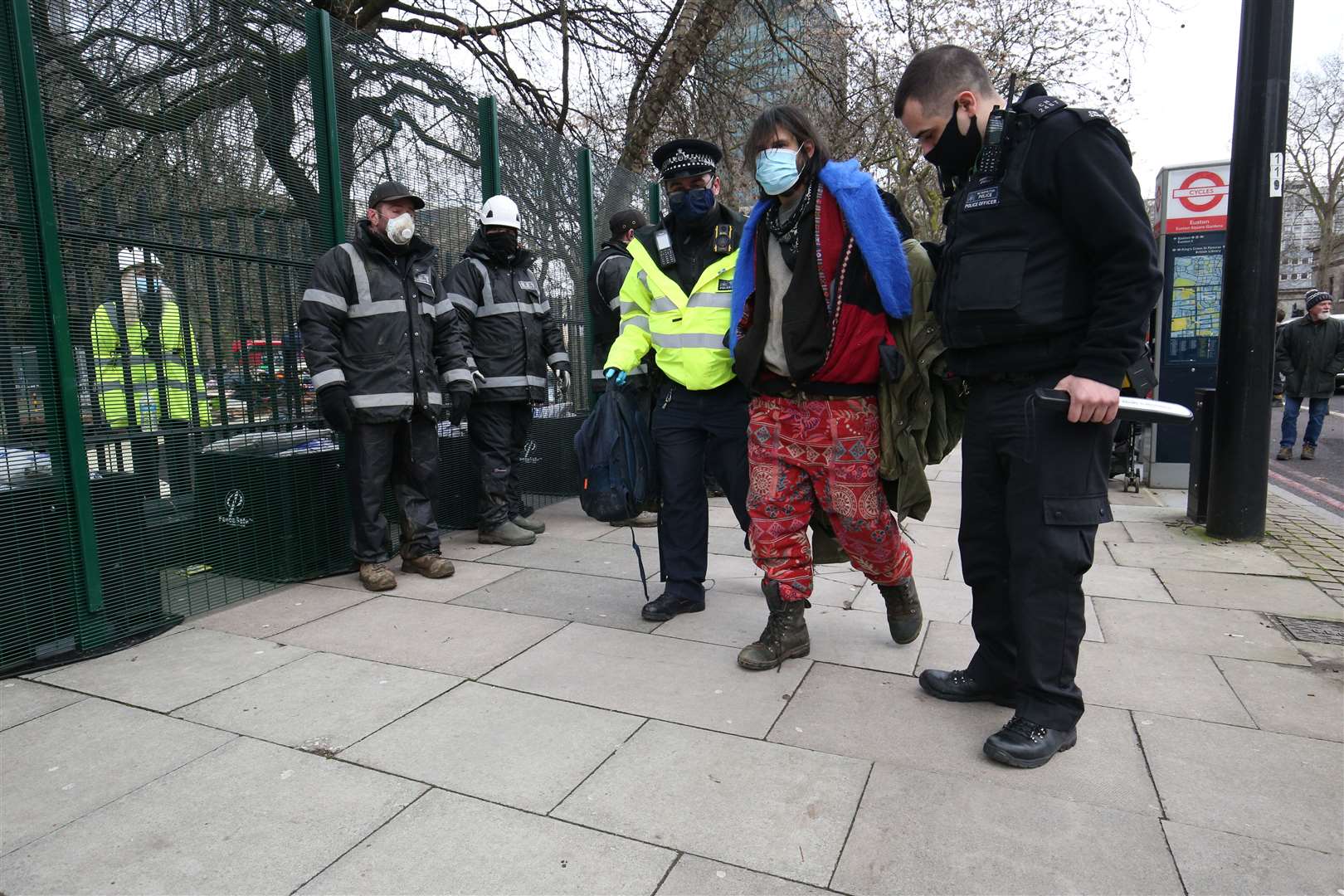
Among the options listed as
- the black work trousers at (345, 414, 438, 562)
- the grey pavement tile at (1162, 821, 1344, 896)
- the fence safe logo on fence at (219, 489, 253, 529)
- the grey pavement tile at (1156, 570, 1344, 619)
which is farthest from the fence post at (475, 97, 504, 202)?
the grey pavement tile at (1162, 821, 1344, 896)

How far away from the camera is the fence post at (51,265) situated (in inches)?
129

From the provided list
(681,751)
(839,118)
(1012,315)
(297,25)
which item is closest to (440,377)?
(297,25)

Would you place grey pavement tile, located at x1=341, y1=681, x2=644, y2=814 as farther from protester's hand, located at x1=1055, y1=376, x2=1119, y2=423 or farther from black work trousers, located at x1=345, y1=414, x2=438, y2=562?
black work trousers, located at x1=345, y1=414, x2=438, y2=562

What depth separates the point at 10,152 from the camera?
10.7 ft

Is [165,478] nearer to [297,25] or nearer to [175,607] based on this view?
[175,607]

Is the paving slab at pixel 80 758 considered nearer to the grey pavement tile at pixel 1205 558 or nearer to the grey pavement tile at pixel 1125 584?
the grey pavement tile at pixel 1125 584

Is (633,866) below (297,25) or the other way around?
below

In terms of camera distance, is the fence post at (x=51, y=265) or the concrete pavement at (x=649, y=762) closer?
the concrete pavement at (x=649, y=762)

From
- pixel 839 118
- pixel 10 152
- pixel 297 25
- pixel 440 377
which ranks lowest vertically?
pixel 440 377

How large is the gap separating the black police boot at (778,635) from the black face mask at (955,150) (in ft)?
5.46

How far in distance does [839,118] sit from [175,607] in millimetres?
10503

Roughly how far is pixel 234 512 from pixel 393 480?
0.91 m

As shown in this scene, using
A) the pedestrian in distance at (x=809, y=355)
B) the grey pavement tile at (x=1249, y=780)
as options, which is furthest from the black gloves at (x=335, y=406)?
the grey pavement tile at (x=1249, y=780)

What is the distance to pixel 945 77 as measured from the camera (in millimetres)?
2561
